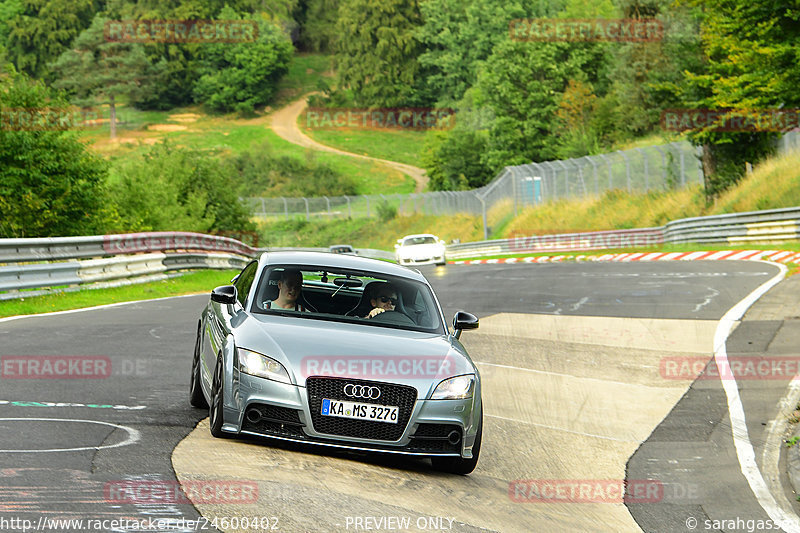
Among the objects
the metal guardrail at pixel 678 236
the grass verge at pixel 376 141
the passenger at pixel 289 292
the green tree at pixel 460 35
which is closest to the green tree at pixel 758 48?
the metal guardrail at pixel 678 236

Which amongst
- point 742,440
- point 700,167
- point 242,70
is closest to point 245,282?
point 742,440

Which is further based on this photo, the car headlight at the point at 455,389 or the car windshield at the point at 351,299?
the car windshield at the point at 351,299

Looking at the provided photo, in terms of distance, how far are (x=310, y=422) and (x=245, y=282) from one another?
229cm

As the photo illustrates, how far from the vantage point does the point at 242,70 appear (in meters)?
154

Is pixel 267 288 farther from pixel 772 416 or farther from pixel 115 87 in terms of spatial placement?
pixel 115 87

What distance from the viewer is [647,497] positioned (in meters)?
7.81

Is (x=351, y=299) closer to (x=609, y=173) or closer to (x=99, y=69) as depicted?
(x=609, y=173)

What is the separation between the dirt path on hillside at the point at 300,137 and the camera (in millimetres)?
126938

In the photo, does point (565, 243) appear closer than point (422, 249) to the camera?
No

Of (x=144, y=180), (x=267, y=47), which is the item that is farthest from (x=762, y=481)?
(x=267, y=47)

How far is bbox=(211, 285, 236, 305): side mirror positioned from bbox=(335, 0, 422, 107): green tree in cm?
14218

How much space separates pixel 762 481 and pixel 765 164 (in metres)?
36.3

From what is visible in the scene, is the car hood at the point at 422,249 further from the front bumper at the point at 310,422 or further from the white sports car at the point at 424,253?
the front bumper at the point at 310,422

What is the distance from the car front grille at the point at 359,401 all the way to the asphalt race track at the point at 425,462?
0.23 meters
